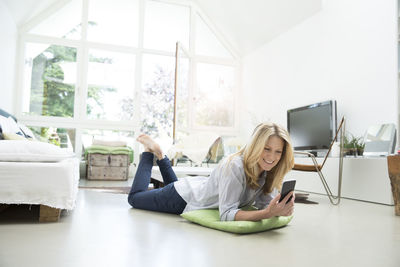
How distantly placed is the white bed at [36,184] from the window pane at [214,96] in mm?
5271

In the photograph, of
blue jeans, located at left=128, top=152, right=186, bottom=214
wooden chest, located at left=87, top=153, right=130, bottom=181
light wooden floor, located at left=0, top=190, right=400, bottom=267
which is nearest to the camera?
light wooden floor, located at left=0, top=190, right=400, bottom=267

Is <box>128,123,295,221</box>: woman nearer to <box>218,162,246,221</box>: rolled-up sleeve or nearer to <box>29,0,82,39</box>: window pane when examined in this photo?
<box>218,162,246,221</box>: rolled-up sleeve

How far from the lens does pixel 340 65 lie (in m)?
4.79

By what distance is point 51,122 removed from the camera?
631 centimetres

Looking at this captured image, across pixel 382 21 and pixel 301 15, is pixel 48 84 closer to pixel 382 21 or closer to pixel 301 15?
pixel 301 15

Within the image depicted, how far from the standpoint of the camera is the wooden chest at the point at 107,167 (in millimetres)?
5938

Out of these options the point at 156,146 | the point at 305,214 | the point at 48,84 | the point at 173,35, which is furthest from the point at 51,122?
the point at 305,214

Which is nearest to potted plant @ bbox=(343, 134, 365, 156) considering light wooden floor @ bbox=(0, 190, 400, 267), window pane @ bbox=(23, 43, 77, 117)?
light wooden floor @ bbox=(0, 190, 400, 267)

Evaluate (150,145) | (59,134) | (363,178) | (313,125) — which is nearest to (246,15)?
(313,125)

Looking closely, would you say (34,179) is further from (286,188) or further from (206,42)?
(206,42)

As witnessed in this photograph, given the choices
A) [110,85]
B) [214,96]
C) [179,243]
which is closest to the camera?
[179,243]

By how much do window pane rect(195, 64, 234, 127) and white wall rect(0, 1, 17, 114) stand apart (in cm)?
344

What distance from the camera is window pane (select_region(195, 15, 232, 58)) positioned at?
748cm

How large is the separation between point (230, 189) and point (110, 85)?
541cm
